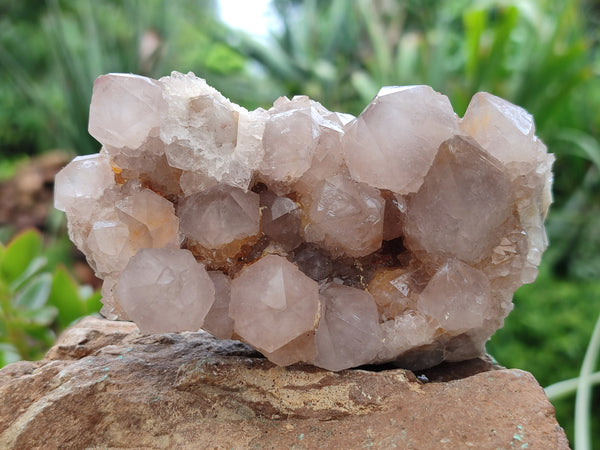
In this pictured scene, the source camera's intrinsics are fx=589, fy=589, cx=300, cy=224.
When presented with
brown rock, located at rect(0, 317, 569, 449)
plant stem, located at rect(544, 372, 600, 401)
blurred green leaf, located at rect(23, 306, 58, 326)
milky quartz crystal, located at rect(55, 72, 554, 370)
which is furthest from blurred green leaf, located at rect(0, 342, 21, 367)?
plant stem, located at rect(544, 372, 600, 401)

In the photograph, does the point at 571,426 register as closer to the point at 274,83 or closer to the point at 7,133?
the point at 274,83

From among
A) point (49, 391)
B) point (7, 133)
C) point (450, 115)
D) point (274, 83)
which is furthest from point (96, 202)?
point (7, 133)

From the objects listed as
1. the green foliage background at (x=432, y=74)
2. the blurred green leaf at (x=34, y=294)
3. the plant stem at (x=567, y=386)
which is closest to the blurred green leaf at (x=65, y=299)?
the blurred green leaf at (x=34, y=294)

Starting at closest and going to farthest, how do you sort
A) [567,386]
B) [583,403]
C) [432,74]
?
[583,403]
[567,386]
[432,74]

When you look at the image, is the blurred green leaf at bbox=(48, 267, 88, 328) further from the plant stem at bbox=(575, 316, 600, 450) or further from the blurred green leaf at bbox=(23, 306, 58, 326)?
the plant stem at bbox=(575, 316, 600, 450)

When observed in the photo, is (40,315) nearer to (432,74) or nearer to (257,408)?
(257,408)

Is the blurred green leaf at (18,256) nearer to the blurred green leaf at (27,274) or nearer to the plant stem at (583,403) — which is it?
the blurred green leaf at (27,274)

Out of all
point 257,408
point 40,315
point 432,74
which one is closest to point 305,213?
point 257,408
